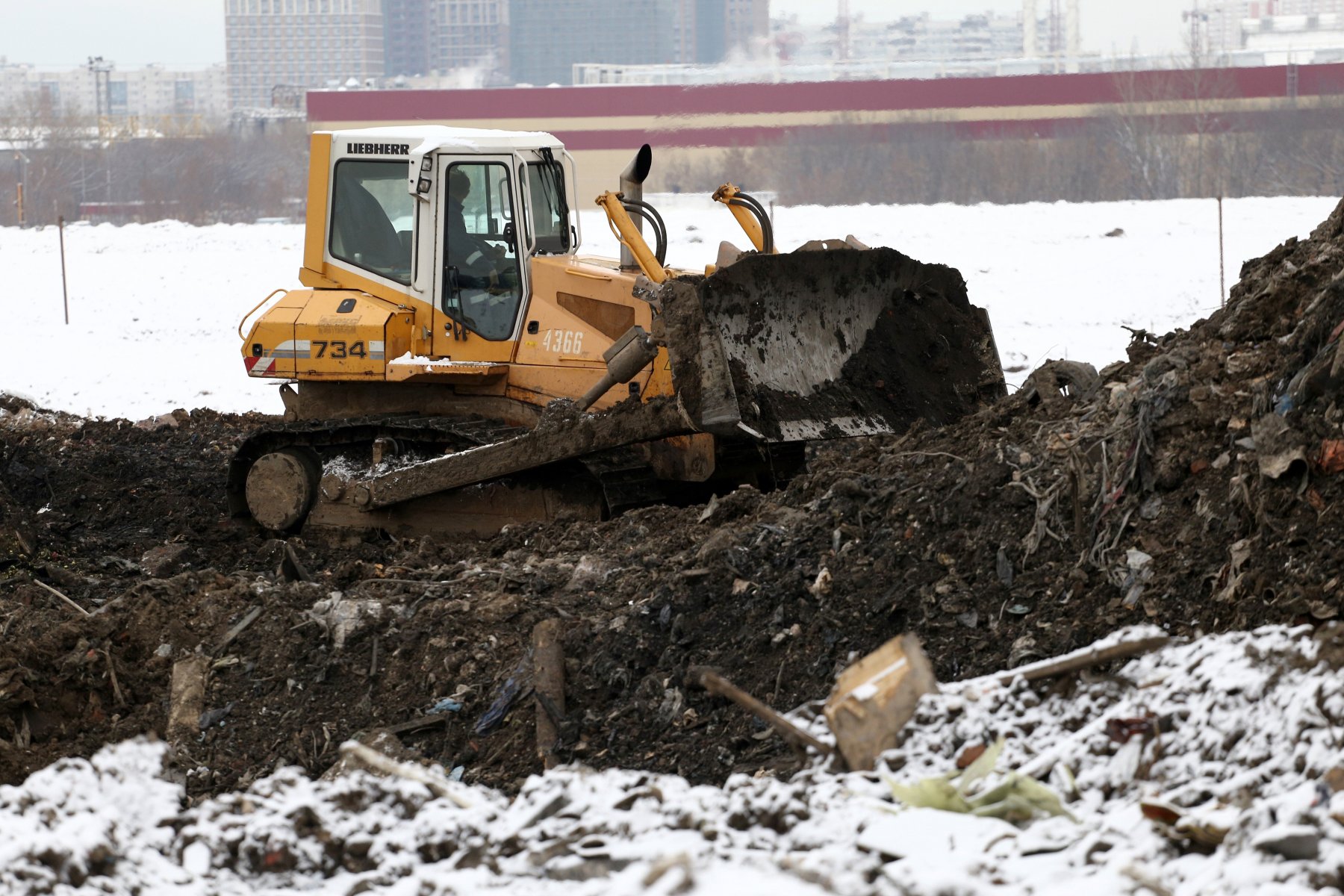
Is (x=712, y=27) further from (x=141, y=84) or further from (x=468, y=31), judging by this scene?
(x=141, y=84)

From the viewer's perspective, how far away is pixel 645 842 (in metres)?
3.55

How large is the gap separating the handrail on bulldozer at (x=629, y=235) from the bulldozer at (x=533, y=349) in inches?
0.6

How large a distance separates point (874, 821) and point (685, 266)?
66.4 feet

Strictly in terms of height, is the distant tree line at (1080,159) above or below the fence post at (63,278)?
above

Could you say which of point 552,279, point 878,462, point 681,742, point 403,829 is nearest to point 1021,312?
point 552,279

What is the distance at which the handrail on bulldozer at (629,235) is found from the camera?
26.2ft

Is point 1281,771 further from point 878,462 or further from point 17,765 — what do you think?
point 17,765

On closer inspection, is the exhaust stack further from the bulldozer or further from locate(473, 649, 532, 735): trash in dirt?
locate(473, 649, 532, 735): trash in dirt

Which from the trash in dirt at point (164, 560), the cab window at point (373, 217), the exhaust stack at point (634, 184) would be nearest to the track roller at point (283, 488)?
the trash in dirt at point (164, 560)

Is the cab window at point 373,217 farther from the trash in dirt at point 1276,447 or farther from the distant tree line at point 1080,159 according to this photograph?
the distant tree line at point 1080,159

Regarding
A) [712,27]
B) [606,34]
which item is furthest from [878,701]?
[712,27]

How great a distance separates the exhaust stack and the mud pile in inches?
88.5

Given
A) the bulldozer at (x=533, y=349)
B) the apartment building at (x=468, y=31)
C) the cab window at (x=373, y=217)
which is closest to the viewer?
the bulldozer at (x=533, y=349)

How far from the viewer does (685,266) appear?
921 inches
